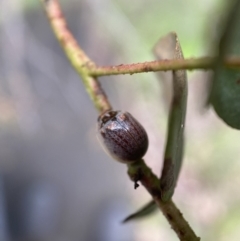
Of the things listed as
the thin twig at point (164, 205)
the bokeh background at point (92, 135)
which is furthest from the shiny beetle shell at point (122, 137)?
the bokeh background at point (92, 135)

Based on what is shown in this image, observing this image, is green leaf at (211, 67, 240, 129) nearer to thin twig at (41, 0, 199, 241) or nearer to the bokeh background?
thin twig at (41, 0, 199, 241)

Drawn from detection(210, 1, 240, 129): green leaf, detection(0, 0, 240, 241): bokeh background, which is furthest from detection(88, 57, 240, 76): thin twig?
detection(0, 0, 240, 241): bokeh background

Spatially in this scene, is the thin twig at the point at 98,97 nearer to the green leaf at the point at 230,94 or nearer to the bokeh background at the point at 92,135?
the green leaf at the point at 230,94

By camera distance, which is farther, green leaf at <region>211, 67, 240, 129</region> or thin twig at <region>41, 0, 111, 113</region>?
thin twig at <region>41, 0, 111, 113</region>

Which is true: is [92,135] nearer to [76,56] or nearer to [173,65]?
[76,56]

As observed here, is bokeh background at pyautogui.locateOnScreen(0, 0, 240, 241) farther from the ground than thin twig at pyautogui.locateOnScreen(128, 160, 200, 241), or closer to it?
farther from the ground

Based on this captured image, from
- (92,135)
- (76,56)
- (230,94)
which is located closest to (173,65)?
(230,94)

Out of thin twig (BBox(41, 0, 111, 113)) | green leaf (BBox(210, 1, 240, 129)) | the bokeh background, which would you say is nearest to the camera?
green leaf (BBox(210, 1, 240, 129))
